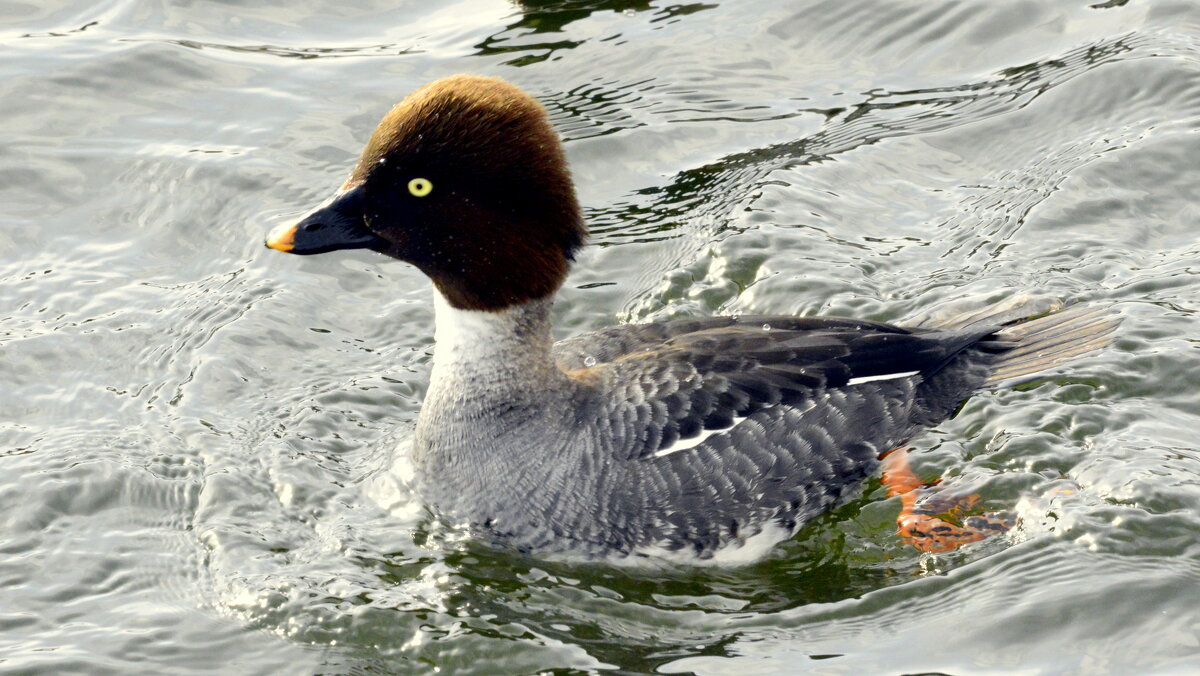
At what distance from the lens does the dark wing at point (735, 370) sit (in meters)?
6.55

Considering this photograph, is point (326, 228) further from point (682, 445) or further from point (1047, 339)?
point (1047, 339)

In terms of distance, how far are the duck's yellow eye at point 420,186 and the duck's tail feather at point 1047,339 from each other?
3.12 meters

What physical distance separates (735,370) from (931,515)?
1.27m

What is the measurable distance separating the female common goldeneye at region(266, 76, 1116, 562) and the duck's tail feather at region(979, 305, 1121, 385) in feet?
2.11

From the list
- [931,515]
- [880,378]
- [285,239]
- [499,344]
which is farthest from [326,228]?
[931,515]

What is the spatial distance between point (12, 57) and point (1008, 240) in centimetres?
768

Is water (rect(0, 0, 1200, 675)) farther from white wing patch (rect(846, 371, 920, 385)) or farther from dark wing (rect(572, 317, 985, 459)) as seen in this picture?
dark wing (rect(572, 317, 985, 459))

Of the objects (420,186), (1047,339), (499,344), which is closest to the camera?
(420,186)

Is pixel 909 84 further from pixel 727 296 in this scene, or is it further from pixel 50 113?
pixel 50 113

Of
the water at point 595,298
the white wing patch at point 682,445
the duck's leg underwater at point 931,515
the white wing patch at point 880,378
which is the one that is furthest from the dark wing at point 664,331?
the water at point 595,298

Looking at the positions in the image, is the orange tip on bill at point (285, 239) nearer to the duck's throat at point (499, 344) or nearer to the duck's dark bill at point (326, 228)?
the duck's dark bill at point (326, 228)

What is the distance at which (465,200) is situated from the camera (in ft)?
20.8

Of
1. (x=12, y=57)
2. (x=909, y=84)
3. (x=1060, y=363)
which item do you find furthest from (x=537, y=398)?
(x=12, y=57)

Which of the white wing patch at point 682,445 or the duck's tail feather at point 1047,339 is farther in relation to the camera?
the duck's tail feather at point 1047,339
